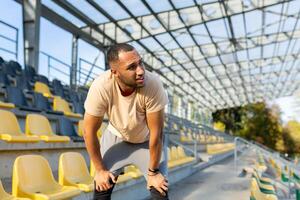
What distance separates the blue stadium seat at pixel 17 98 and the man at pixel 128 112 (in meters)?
3.77

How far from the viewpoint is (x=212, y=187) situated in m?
6.66

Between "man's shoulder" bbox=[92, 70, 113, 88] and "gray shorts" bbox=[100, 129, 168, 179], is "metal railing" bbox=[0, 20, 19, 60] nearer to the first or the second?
"gray shorts" bbox=[100, 129, 168, 179]

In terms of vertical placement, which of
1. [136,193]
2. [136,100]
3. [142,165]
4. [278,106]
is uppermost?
[278,106]

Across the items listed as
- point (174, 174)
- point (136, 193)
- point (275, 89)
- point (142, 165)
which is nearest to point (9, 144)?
point (136, 193)

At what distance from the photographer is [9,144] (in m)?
4.21

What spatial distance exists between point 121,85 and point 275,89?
38024mm

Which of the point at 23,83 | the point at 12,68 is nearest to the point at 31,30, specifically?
the point at 12,68

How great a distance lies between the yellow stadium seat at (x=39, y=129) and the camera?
4.84m

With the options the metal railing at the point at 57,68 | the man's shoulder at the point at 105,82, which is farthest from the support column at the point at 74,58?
the man's shoulder at the point at 105,82

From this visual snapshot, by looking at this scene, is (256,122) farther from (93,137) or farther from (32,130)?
(93,137)

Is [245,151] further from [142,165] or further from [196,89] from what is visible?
[196,89]

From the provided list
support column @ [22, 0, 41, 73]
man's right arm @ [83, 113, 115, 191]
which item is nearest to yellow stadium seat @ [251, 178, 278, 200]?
man's right arm @ [83, 113, 115, 191]

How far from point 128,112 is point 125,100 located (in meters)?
0.08

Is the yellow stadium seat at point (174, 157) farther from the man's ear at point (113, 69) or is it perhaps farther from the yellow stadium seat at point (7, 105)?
the man's ear at point (113, 69)
